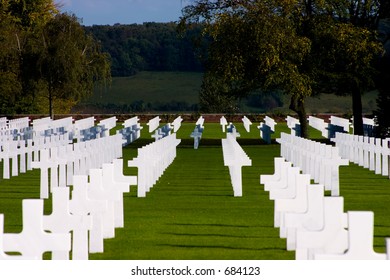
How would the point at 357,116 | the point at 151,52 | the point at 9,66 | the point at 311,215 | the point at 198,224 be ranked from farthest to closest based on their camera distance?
1. the point at 151,52
2. the point at 9,66
3. the point at 357,116
4. the point at 198,224
5. the point at 311,215

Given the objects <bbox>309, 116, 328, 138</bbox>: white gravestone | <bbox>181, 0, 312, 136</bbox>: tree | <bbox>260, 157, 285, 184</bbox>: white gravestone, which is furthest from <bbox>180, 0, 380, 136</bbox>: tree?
<bbox>260, 157, 285, 184</bbox>: white gravestone

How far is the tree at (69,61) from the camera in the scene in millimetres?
68500

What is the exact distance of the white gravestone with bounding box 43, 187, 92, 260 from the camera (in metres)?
11.8

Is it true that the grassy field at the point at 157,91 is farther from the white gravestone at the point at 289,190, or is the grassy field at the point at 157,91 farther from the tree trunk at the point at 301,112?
the white gravestone at the point at 289,190

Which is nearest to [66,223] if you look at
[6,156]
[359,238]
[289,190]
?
[359,238]

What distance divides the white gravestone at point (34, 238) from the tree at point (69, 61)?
2305 inches

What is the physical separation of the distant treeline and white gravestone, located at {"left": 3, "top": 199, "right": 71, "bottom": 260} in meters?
169

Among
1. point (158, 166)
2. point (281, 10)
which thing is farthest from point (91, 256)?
point (281, 10)

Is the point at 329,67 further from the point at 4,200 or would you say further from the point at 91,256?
the point at 91,256

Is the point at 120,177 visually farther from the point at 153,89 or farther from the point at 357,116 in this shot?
the point at 153,89

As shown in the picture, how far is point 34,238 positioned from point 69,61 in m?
59.0

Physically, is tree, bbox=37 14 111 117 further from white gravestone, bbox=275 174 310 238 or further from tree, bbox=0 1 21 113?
white gravestone, bbox=275 174 310 238

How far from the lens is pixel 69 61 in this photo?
225ft

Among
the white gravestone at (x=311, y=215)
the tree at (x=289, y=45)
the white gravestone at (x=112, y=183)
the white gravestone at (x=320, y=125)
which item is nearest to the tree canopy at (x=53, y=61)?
the white gravestone at (x=320, y=125)
